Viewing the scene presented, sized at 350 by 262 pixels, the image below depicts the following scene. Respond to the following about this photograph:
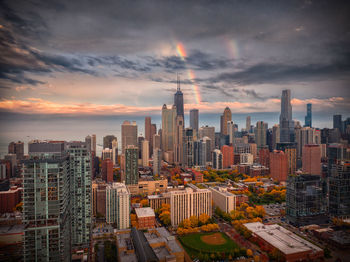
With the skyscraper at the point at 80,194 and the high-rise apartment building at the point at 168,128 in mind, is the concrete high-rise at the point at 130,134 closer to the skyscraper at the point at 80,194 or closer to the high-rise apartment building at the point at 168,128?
the high-rise apartment building at the point at 168,128

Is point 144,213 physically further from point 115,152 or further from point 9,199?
point 115,152

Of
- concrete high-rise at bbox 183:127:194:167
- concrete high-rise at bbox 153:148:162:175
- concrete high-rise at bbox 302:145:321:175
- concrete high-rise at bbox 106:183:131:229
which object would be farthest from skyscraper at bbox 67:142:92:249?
concrete high-rise at bbox 183:127:194:167

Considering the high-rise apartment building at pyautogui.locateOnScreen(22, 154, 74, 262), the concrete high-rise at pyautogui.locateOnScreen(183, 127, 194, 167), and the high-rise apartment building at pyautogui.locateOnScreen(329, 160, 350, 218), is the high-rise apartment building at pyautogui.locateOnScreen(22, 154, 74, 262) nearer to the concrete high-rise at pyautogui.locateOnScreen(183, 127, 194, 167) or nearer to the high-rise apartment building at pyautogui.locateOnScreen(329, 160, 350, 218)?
the high-rise apartment building at pyautogui.locateOnScreen(329, 160, 350, 218)

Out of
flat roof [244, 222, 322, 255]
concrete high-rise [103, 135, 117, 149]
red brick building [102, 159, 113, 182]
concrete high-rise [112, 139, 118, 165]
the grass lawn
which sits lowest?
the grass lawn

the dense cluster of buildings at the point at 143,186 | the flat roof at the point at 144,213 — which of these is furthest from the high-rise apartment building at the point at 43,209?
the flat roof at the point at 144,213

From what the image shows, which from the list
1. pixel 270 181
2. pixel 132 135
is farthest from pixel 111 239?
pixel 132 135

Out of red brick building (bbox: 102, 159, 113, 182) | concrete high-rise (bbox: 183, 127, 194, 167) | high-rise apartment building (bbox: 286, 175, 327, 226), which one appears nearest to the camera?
high-rise apartment building (bbox: 286, 175, 327, 226)

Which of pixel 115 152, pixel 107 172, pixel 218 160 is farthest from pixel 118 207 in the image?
pixel 218 160
